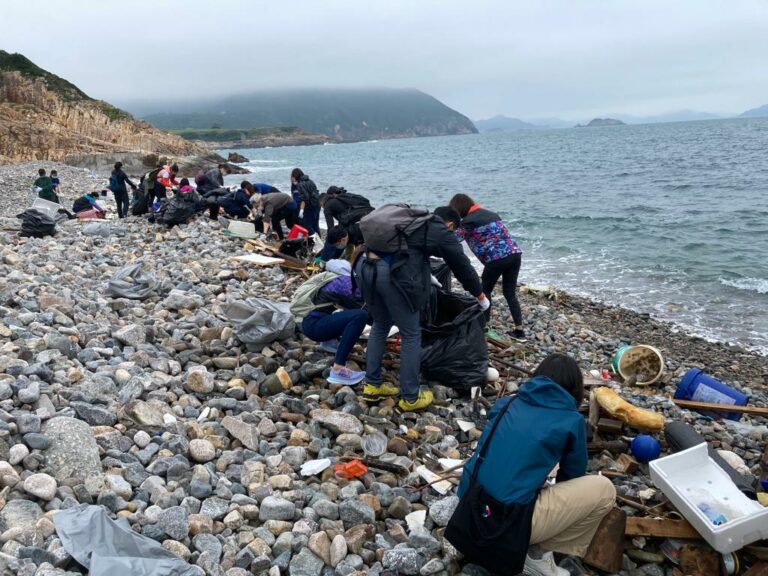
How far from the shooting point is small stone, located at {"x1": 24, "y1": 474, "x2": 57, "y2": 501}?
3297 millimetres

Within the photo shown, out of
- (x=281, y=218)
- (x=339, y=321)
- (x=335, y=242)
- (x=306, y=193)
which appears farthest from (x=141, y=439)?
(x=306, y=193)

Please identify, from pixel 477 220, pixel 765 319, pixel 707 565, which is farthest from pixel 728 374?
pixel 707 565

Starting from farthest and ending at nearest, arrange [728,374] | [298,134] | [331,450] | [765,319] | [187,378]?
[298,134], [765,319], [728,374], [187,378], [331,450]

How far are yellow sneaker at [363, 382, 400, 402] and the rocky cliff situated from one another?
38.9m

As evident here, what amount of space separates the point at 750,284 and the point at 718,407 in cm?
1011

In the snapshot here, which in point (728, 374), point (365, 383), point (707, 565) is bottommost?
point (728, 374)

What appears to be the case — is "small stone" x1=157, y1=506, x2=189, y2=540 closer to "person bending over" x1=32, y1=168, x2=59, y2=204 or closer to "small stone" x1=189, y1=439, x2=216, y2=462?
"small stone" x1=189, y1=439, x2=216, y2=462

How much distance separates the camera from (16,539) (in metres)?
2.94

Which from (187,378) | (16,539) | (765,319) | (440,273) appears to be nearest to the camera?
(16,539)

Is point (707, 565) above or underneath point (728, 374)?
above

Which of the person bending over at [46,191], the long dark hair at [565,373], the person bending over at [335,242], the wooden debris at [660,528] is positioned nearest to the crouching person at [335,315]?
the person bending over at [335,242]

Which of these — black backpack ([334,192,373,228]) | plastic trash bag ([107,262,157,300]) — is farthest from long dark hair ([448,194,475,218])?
plastic trash bag ([107,262,157,300])

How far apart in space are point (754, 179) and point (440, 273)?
3214cm

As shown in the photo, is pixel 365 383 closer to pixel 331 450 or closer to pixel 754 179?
pixel 331 450
